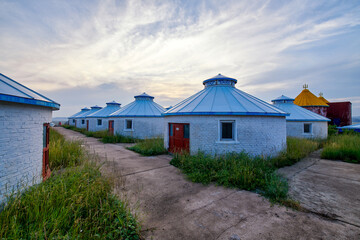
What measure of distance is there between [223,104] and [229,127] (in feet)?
4.05

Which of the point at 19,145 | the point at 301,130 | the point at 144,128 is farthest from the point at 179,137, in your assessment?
the point at 301,130

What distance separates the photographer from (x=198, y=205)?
14.0 ft

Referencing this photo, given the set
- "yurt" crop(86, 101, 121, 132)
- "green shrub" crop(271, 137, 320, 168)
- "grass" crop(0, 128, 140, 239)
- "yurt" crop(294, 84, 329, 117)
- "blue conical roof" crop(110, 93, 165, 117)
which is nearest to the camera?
"grass" crop(0, 128, 140, 239)

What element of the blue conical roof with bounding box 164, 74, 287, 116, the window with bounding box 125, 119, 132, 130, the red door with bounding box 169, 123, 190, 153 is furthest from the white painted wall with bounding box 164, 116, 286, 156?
the window with bounding box 125, 119, 132, 130

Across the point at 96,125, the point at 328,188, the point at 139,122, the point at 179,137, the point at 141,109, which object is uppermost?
the point at 141,109

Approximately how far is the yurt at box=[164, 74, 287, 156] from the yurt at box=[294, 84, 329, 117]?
57.3 ft

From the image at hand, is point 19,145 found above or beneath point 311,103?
beneath

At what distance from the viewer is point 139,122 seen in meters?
16.4

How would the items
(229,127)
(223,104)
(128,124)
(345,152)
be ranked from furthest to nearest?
(128,124) < (345,152) < (223,104) < (229,127)

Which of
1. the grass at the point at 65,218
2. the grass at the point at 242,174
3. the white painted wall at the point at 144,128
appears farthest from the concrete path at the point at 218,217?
the white painted wall at the point at 144,128

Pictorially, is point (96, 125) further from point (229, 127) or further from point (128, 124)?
point (229, 127)

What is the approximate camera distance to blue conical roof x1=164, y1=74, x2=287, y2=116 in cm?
819

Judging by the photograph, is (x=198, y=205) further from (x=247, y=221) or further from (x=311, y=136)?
(x=311, y=136)

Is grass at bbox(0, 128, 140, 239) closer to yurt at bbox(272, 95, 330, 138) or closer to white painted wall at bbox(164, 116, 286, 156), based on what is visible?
white painted wall at bbox(164, 116, 286, 156)
